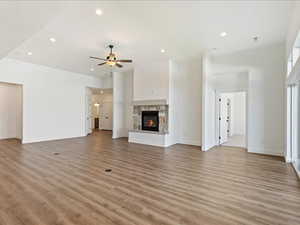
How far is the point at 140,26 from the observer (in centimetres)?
410

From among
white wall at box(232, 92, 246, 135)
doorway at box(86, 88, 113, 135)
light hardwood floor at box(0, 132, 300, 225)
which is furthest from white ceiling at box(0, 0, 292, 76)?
doorway at box(86, 88, 113, 135)

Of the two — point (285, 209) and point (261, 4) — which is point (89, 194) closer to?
point (285, 209)

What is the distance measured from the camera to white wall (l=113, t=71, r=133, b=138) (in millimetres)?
8656

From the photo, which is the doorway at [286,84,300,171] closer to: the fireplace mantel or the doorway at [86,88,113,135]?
the fireplace mantel

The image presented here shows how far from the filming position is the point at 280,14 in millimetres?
3543

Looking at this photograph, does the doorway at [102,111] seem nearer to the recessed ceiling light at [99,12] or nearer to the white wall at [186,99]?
the white wall at [186,99]

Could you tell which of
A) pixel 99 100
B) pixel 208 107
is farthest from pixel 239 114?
pixel 99 100

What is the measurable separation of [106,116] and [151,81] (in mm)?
6191

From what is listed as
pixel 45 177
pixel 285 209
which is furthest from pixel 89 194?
pixel 285 209

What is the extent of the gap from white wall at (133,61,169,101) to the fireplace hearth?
657 millimetres

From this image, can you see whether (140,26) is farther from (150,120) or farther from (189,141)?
(189,141)

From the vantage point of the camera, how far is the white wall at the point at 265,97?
516 cm

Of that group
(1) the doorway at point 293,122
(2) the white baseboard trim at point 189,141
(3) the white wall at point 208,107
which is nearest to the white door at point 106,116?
(2) the white baseboard trim at point 189,141

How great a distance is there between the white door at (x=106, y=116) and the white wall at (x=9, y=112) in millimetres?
5147
